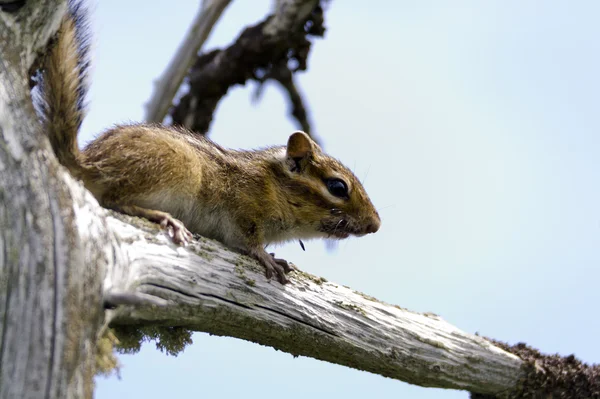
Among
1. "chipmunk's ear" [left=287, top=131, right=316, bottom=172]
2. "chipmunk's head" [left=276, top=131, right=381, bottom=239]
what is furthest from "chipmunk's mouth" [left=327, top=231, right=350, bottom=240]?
"chipmunk's ear" [left=287, top=131, right=316, bottom=172]

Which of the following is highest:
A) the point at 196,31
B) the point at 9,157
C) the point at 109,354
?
the point at 196,31

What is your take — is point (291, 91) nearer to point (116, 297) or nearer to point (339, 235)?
point (339, 235)

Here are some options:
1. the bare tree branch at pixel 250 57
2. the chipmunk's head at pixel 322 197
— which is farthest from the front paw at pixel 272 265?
the bare tree branch at pixel 250 57

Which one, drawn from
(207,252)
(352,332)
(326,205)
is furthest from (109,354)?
(326,205)

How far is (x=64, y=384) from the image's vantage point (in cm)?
296

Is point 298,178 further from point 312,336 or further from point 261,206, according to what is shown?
point 312,336

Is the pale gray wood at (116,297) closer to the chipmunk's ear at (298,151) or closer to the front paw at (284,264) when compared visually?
the front paw at (284,264)

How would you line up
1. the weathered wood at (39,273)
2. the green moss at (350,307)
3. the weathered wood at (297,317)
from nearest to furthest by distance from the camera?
the weathered wood at (39,273) → the weathered wood at (297,317) → the green moss at (350,307)

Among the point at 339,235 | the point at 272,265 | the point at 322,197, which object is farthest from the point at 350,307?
the point at 322,197

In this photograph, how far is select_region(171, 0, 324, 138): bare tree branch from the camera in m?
8.90

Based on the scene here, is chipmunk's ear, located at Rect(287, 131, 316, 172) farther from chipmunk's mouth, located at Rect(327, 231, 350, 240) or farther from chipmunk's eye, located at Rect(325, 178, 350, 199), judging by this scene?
chipmunk's mouth, located at Rect(327, 231, 350, 240)

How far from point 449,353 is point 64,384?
3.07 meters

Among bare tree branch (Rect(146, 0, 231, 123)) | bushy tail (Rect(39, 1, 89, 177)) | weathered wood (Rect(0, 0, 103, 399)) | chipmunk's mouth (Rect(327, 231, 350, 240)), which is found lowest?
weathered wood (Rect(0, 0, 103, 399))

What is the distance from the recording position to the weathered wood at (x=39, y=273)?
293 centimetres
